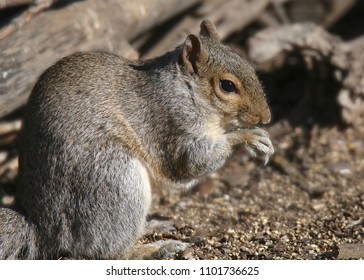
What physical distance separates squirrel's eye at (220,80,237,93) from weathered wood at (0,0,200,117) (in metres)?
1.98

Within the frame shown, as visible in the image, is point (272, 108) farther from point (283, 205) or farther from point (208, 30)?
point (208, 30)

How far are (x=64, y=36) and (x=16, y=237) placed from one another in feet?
7.86

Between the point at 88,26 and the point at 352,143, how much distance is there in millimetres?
3419

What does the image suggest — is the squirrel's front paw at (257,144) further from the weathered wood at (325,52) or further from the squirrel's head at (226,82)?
the weathered wood at (325,52)

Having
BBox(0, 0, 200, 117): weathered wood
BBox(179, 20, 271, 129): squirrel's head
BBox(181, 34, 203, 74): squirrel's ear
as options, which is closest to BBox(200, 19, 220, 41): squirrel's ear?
BBox(179, 20, 271, 129): squirrel's head

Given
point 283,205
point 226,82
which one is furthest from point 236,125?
point 283,205

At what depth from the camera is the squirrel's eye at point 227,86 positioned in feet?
21.6

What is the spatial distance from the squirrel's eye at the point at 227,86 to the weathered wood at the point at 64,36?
6.50 feet

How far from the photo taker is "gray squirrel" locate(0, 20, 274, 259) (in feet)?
20.5

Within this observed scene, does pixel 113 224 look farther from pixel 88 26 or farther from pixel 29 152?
pixel 88 26

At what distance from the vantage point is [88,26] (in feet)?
26.9

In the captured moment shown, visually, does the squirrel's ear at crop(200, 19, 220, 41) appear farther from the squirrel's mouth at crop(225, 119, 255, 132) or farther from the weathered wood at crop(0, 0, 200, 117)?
the weathered wood at crop(0, 0, 200, 117)

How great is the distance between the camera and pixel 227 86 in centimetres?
662
